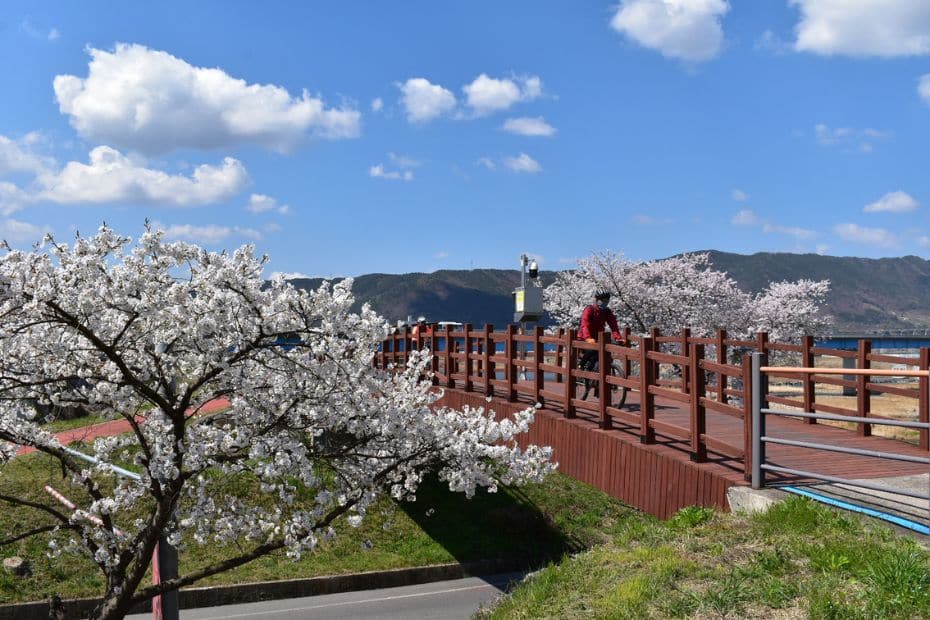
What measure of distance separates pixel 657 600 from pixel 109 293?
190 inches

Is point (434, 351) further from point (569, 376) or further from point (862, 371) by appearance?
point (862, 371)

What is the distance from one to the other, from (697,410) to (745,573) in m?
3.50

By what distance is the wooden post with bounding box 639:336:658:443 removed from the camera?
10.6 m

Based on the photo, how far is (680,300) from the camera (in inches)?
1313

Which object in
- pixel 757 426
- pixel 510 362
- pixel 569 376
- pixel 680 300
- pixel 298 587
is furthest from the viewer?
pixel 680 300

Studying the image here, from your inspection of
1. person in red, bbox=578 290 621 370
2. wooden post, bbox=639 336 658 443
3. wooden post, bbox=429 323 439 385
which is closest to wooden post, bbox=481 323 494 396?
wooden post, bbox=429 323 439 385

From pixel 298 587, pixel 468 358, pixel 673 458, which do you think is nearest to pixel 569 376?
pixel 673 458

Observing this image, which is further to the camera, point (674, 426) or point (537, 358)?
point (537, 358)

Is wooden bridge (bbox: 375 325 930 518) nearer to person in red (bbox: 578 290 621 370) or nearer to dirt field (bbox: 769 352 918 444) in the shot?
person in red (bbox: 578 290 621 370)

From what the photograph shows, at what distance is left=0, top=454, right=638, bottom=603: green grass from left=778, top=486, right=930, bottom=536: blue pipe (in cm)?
513

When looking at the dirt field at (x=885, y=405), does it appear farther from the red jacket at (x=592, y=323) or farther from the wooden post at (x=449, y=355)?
the wooden post at (x=449, y=355)

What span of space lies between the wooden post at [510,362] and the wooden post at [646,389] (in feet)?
13.6

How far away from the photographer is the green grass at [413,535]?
12312 millimetres

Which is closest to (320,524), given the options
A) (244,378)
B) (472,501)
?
(244,378)
